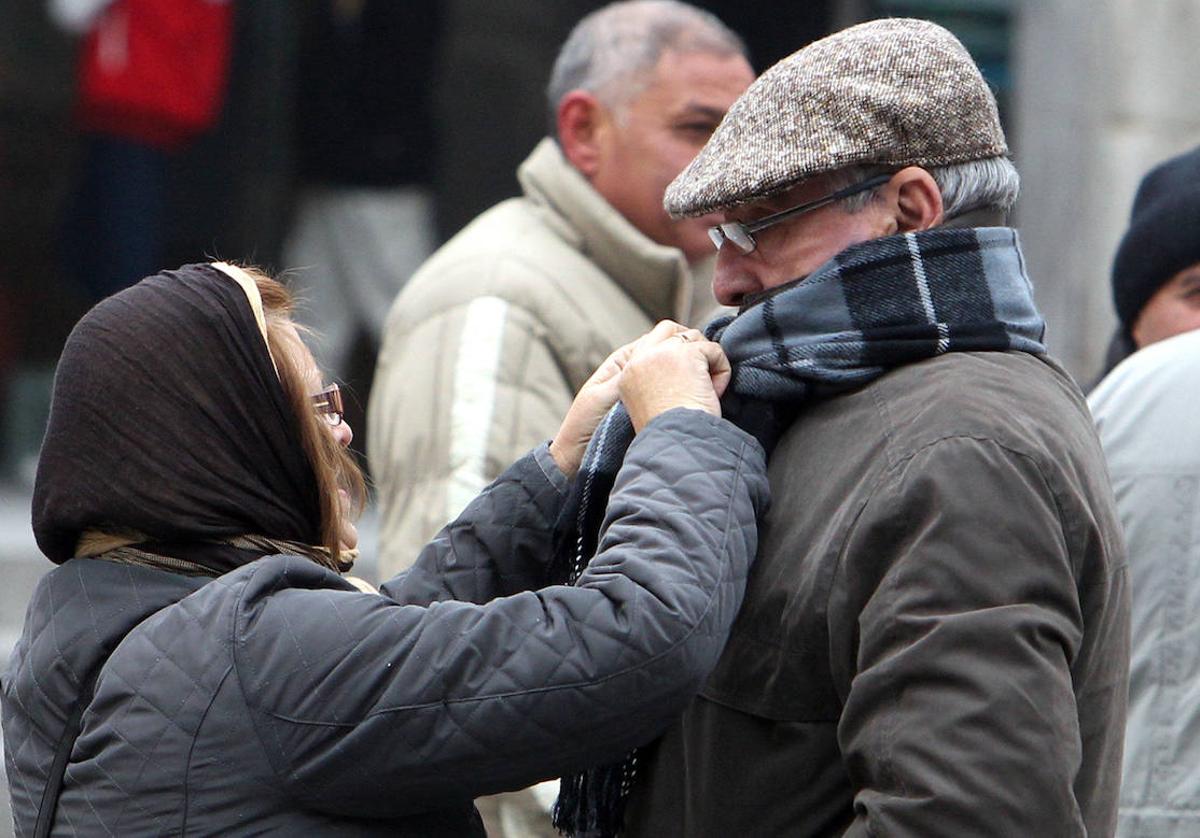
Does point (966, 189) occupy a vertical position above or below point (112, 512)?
above

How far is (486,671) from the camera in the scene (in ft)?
5.47

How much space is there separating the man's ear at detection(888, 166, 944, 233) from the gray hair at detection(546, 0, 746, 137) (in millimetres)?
1645

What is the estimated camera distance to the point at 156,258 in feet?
20.8

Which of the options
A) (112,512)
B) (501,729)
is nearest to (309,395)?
(112,512)

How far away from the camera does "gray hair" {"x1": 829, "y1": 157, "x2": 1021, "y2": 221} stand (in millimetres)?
1819

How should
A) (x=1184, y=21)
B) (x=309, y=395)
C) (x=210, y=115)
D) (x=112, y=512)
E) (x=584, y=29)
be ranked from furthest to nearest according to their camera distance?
(x=210, y=115), (x=1184, y=21), (x=584, y=29), (x=309, y=395), (x=112, y=512)

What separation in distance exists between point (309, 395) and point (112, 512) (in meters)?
0.27

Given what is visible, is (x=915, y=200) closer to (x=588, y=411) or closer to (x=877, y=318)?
(x=877, y=318)

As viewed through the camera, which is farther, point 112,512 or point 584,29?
point 584,29

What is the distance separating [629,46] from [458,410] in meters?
0.96

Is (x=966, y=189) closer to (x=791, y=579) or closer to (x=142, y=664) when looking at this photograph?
(x=791, y=579)

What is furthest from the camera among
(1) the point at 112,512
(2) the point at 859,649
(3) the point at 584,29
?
(3) the point at 584,29

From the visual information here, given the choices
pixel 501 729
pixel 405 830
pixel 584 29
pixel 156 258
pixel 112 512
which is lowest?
pixel 156 258

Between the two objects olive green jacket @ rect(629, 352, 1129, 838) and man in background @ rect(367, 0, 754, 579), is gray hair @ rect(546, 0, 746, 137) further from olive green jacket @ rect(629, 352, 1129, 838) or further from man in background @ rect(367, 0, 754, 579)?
olive green jacket @ rect(629, 352, 1129, 838)
